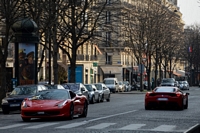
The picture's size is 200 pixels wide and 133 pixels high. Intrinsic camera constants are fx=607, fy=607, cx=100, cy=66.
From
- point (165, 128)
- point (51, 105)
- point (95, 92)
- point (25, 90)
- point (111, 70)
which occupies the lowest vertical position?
point (165, 128)

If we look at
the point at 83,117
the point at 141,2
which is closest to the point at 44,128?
the point at 83,117

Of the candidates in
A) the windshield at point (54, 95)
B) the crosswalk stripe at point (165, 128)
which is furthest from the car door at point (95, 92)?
the crosswalk stripe at point (165, 128)

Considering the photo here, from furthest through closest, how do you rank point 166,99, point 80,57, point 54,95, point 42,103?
1. point 80,57
2. point 166,99
3. point 54,95
4. point 42,103

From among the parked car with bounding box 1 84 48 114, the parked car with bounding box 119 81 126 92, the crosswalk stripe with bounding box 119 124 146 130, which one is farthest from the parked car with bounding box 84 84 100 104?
the parked car with bounding box 119 81 126 92

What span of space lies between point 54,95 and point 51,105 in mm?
1214

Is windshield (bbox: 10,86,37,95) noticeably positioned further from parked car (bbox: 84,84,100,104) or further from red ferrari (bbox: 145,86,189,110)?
parked car (bbox: 84,84,100,104)

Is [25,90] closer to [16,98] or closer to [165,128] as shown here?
[16,98]

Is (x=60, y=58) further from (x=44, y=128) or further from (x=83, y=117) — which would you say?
(x=44, y=128)

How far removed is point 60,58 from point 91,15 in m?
30.4

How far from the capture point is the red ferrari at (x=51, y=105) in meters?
22.5

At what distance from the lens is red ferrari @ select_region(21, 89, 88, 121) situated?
22469 mm

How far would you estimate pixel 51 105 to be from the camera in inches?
890

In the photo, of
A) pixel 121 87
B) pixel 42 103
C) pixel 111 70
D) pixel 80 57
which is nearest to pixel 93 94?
pixel 42 103

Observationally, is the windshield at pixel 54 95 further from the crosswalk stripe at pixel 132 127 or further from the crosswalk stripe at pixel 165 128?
the crosswalk stripe at pixel 165 128
